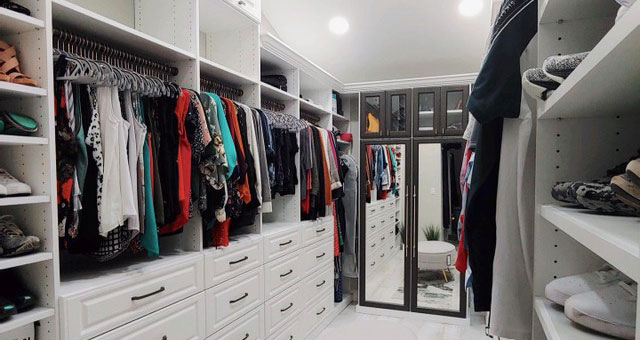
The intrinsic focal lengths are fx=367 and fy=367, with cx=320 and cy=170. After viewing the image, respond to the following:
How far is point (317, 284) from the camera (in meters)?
2.99

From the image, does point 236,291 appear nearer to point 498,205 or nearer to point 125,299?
point 125,299

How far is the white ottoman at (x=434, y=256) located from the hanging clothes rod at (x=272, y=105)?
1.76m

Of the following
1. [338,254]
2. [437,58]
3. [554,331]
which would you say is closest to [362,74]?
[437,58]

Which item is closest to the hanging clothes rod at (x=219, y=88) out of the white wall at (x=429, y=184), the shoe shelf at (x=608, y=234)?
the white wall at (x=429, y=184)

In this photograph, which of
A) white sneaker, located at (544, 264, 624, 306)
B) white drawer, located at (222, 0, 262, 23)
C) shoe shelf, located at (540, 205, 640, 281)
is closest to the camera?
shoe shelf, located at (540, 205, 640, 281)

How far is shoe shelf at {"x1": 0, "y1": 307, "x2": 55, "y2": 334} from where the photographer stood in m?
0.98

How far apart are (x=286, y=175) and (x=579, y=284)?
1.87 meters

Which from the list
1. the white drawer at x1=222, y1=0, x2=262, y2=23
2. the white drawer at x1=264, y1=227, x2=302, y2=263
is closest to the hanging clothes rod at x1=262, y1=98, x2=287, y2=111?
the white drawer at x1=222, y1=0, x2=262, y2=23

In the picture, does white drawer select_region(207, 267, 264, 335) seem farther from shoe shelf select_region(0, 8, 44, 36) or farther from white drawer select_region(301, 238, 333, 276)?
shoe shelf select_region(0, 8, 44, 36)

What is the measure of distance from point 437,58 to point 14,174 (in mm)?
3451

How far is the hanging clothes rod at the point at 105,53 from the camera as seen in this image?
1397mm

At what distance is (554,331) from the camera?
687 millimetres

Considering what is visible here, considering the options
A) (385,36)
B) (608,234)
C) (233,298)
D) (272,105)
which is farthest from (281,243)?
(385,36)

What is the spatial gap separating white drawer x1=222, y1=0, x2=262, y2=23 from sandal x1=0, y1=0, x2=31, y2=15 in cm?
106
